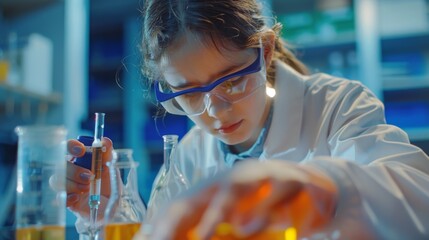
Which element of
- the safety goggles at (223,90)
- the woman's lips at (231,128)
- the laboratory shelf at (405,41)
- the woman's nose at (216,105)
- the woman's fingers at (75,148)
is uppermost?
the laboratory shelf at (405,41)

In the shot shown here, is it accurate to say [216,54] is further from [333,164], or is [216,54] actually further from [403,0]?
[403,0]

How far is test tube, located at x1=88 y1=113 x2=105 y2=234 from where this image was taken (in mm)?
828

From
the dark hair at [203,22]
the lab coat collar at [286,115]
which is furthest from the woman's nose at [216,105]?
the lab coat collar at [286,115]

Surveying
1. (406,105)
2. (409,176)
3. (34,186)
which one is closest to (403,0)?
(406,105)

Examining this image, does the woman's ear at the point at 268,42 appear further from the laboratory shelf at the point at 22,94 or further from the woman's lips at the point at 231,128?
the laboratory shelf at the point at 22,94

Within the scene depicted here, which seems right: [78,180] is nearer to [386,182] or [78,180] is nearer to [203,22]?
[203,22]

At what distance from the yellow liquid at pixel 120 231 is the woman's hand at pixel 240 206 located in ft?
0.67

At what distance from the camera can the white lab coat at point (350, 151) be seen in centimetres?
59

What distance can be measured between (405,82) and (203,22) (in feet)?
8.43

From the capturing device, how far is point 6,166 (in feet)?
7.55

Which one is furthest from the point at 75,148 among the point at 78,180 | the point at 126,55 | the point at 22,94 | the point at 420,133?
the point at 420,133

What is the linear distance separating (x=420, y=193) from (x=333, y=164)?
0.19 metres

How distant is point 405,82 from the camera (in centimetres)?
319

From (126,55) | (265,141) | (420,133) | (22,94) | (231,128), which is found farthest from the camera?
(420,133)
